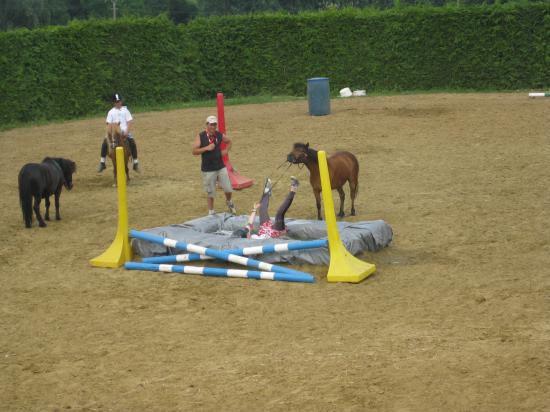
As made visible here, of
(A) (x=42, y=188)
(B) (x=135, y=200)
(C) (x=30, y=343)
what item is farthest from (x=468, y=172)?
(C) (x=30, y=343)

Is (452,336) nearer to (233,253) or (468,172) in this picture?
(233,253)

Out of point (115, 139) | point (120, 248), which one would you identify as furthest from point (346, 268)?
point (115, 139)

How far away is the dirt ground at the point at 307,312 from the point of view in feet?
23.6

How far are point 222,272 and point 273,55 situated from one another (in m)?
23.2

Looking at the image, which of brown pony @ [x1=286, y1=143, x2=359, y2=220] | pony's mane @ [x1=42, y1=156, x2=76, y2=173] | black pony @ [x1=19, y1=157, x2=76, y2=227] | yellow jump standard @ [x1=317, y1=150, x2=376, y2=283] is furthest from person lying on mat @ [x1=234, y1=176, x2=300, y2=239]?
pony's mane @ [x1=42, y1=156, x2=76, y2=173]

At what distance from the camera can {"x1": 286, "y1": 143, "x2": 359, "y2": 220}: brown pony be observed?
1287 cm

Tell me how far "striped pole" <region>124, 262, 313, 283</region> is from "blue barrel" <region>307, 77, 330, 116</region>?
14.9m

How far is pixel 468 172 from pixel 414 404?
10.4 m

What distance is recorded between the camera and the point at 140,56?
31.3m

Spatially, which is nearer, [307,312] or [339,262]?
[307,312]

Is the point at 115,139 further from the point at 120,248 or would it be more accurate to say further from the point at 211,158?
the point at 120,248

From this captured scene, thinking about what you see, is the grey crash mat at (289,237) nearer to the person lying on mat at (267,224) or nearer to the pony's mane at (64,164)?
the person lying on mat at (267,224)

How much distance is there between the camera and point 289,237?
12.2 metres

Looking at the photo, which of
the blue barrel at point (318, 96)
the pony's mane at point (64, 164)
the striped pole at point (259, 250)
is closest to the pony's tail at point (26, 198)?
the pony's mane at point (64, 164)
